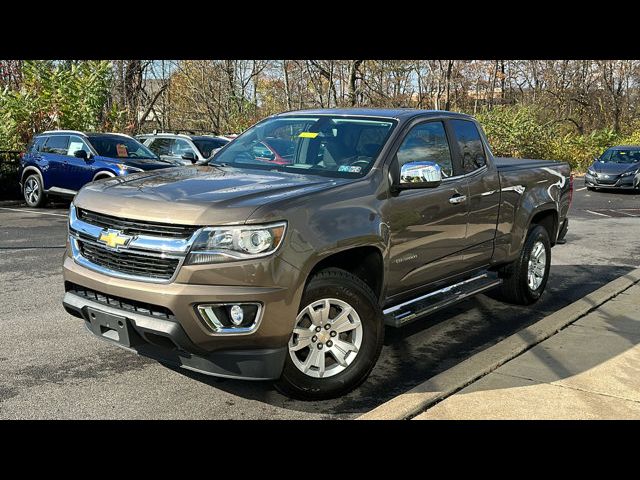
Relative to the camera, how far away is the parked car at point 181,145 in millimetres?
15680

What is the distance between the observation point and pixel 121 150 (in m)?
14.0

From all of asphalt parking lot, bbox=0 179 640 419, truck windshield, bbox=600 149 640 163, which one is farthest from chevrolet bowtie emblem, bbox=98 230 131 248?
truck windshield, bbox=600 149 640 163

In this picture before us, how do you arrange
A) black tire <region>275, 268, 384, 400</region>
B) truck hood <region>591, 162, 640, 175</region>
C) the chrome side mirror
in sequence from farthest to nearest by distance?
truck hood <region>591, 162, 640, 175</region>
the chrome side mirror
black tire <region>275, 268, 384, 400</region>

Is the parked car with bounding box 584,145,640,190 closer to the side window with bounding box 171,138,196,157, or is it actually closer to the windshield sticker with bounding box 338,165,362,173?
the side window with bounding box 171,138,196,157

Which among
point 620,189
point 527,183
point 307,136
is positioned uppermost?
point 307,136

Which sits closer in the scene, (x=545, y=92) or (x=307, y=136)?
(x=307, y=136)

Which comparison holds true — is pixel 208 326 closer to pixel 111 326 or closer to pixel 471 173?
pixel 111 326

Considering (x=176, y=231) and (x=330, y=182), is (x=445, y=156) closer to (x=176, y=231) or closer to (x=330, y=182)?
(x=330, y=182)

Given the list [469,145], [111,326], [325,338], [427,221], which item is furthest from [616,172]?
[111,326]

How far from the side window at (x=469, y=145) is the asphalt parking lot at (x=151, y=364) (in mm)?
1511

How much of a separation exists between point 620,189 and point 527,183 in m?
16.6

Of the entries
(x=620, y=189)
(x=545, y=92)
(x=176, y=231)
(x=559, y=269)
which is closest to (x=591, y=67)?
(x=545, y=92)

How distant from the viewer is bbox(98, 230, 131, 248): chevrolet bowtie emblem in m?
3.76
